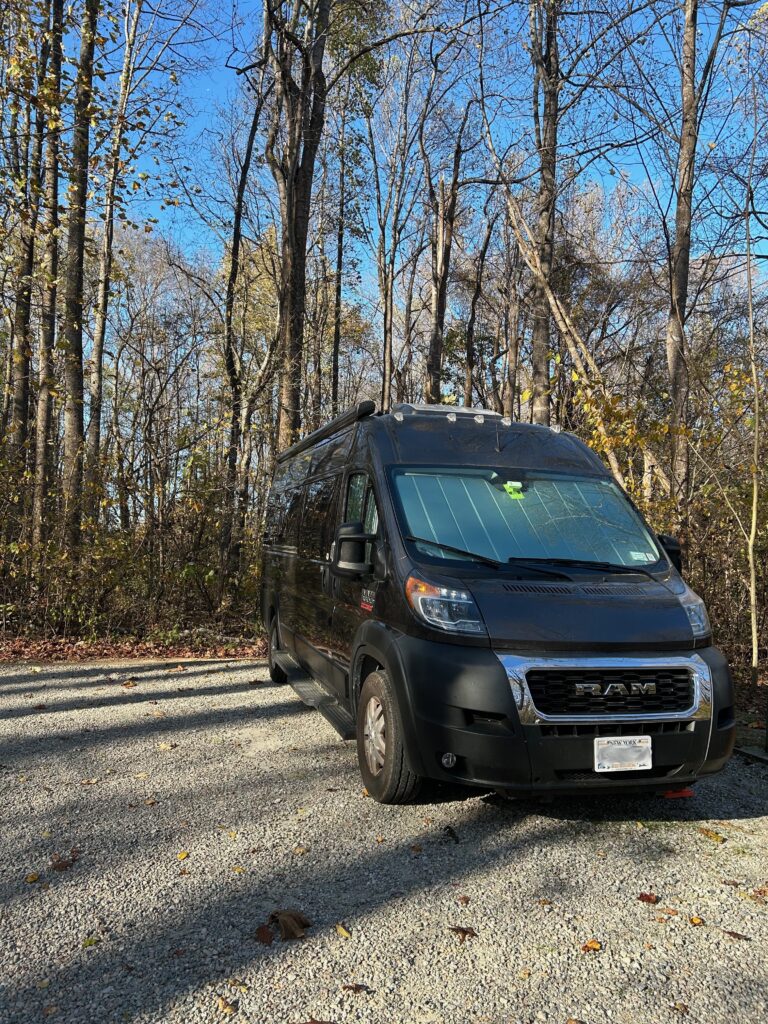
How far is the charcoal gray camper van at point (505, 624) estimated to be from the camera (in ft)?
11.9

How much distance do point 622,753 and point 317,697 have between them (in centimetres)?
264

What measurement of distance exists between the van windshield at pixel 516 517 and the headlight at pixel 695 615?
41 cm

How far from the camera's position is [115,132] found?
998 centimetres

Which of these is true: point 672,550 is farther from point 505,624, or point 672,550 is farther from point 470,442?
point 505,624

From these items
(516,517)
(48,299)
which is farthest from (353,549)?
(48,299)

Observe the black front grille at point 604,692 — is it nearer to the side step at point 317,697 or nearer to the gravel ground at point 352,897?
the gravel ground at point 352,897

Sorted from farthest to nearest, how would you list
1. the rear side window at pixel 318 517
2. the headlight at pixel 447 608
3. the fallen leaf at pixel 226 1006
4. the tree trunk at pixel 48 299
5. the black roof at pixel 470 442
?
the tree trunk at pixel 48 299
the rear side window at pixel 318 517
the black roof at pixel 470 442
the headlight at pixel 447 608
the fallen leaf at pixel 226 1006

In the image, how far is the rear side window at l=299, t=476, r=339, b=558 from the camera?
5.72 m

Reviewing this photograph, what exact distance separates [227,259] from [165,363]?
10.4 m

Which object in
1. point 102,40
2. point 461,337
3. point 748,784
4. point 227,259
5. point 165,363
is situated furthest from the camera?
point 461,337

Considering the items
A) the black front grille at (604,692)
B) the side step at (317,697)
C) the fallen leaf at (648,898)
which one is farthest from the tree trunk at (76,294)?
the fallen leaf at (648,898)

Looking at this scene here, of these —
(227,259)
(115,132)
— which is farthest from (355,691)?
(227,259)

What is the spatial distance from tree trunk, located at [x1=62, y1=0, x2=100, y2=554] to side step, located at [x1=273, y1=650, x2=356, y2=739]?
14.2ft

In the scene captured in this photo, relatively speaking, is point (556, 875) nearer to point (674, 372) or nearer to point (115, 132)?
point (674, 372)
